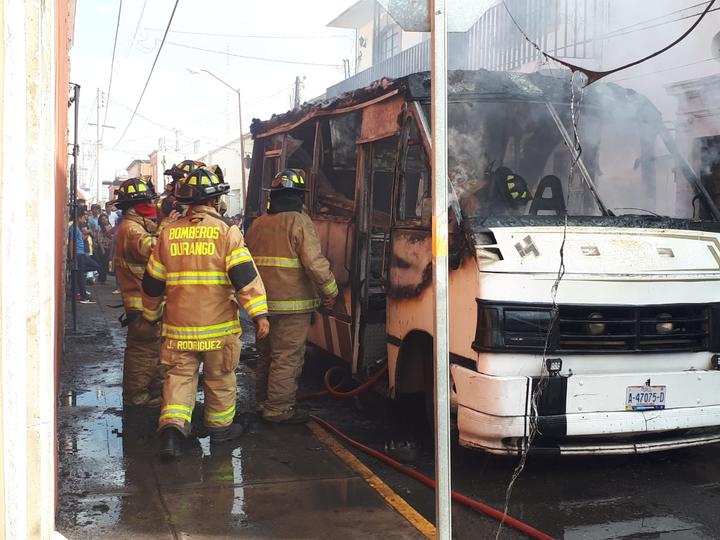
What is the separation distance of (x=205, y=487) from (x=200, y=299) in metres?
1.24

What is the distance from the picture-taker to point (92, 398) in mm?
6723

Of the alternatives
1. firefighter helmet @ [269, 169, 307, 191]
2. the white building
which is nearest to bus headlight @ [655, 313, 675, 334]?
the white building

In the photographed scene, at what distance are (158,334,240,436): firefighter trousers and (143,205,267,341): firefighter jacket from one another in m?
0.08

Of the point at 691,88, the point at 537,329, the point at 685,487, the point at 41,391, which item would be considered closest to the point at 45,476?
the point at 41,391

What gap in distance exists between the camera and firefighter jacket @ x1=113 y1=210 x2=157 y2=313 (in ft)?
20.4

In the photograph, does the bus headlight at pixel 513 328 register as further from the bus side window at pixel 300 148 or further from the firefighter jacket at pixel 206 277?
the bus side window at pixel 300 148

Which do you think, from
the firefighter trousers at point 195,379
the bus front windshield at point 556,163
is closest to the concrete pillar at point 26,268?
the firefighter trousers at point 195,379

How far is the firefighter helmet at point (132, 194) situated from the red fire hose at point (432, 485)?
2.31 metres

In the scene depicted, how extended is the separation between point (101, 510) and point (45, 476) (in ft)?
4.14

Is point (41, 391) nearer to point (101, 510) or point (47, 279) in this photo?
point (47, 279)

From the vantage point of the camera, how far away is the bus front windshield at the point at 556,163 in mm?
5176

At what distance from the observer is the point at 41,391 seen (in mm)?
2873


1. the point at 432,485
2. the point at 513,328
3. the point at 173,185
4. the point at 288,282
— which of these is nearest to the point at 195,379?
the point at 288,282

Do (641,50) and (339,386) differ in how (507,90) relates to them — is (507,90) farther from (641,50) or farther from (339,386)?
(641,50)
